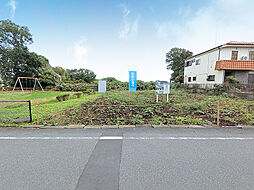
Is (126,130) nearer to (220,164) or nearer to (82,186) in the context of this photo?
(82,186)

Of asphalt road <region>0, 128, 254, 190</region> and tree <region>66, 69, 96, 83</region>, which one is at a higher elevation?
tree <region>66, 69, 96, 83</region>

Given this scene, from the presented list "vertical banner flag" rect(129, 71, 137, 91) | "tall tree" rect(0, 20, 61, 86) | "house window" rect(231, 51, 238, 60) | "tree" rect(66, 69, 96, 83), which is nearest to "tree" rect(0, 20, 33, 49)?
"tall tree" rect(0, 20, 61, 86)

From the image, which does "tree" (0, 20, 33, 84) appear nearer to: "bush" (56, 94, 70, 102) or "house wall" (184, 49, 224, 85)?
"bush" (56, 94, 70, 102)

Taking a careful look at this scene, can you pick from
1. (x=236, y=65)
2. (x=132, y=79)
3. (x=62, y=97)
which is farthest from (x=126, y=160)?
(x=236, y=65)

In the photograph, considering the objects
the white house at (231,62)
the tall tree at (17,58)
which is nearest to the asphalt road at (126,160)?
the white house at (231,62)

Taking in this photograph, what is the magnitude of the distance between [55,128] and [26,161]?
5.06ft

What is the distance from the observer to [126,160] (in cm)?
208

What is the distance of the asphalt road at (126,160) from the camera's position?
160cm

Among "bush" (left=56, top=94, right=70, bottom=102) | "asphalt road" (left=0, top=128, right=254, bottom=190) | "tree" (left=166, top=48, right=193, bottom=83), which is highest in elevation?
"tree" (left=166, top=48, right=193, bottom=83)

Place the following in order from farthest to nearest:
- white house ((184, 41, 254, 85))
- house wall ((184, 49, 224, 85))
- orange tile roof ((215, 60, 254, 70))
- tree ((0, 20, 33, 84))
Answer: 1. tree ((0, 20, 33, 84))
2. house wall ((184, 49, 224, 85))
3. white house ((184, 41, 254, 85))
4. orange tile roof ((215, 60, 254, 70))

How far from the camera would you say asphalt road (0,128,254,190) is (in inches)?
63.0

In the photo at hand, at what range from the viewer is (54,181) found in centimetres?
163

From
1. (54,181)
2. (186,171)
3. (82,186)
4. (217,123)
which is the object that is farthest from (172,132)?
(54,181)

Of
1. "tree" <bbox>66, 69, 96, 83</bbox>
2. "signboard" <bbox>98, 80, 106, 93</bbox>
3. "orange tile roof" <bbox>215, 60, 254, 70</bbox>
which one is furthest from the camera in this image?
"tree" <bbox>66, 69, 96, 83</bbox>
